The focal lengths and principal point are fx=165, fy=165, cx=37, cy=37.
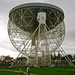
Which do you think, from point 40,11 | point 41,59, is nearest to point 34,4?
point 40,11

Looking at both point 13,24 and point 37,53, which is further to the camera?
point 13,24

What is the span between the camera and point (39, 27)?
1302 inches

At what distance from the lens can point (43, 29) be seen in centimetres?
3434

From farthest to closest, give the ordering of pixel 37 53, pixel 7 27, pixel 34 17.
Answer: pixel 7 27 < pixel 34 17 < pixel 37 53

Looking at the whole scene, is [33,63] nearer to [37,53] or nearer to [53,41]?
[37,53]

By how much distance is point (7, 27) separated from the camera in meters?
37.7

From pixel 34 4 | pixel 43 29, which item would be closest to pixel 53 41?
pixel 43 29

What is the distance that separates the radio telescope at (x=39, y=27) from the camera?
109 ft

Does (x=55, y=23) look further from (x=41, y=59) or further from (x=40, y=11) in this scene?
(x=41, y=59)

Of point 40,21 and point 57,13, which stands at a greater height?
point 57,13

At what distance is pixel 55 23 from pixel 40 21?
4.47 metres

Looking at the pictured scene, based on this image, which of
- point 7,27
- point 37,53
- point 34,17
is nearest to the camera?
point 37,53

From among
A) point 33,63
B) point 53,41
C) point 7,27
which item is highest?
point 7,27

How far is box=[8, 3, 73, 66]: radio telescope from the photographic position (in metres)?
33.2
